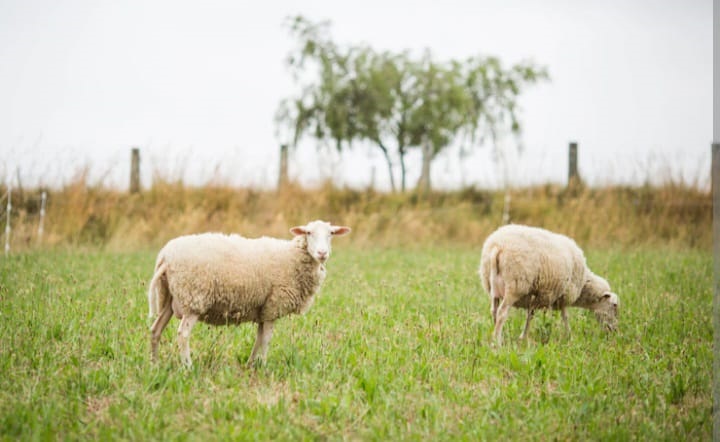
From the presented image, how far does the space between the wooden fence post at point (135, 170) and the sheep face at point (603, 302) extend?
39.6 ft

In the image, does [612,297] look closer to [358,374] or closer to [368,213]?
[358,374]

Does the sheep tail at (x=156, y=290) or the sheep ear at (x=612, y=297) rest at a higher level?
the sheep tail at (x=156, y=290)

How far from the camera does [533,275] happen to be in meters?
6.82

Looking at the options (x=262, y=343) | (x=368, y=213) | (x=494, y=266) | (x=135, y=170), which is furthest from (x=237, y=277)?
(x=135, y=170)

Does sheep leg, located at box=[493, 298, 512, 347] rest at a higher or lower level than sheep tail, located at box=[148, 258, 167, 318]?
lower

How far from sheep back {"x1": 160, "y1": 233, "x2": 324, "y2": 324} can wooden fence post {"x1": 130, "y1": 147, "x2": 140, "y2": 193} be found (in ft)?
37.7

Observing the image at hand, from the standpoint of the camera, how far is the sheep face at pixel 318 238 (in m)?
5.70

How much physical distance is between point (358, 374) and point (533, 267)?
2423 millimetres

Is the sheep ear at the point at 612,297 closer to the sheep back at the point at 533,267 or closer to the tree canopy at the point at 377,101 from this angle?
the sheep back at the point at 533,267

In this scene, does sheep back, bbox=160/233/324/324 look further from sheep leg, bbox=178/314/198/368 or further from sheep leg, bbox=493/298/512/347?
sheep leg, bbox=493/298/512/347

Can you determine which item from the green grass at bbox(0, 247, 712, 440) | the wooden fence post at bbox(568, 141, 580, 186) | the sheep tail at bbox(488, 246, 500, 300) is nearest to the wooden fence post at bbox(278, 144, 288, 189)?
the wooden fence post at bbox(568, 141, 580, 186)

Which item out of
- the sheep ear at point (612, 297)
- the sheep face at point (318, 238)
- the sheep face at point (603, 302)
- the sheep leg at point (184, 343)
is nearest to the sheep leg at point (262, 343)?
the sheep leg at point (184, 343)

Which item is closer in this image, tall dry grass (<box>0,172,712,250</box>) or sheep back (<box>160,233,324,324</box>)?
sheep back (<box>160,233,324,324</box>)

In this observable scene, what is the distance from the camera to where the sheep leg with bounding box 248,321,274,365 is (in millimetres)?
5500
